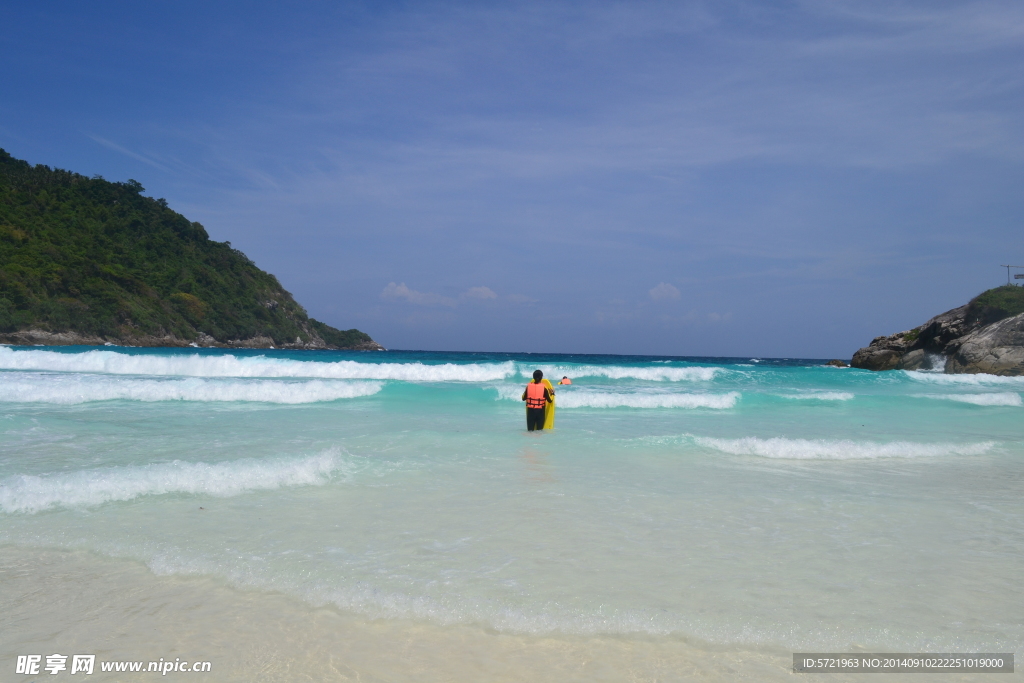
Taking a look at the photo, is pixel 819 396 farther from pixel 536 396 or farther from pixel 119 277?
pixel 119 277

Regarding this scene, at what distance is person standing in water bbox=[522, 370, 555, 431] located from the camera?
35.6 ft

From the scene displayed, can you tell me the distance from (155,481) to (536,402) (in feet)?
21.1

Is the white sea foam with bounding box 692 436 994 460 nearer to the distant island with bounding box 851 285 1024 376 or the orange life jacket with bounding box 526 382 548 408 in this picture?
the orange life jacket with bounding box 526 382 548 408

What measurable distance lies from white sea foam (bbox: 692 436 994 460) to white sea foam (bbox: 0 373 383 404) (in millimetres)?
11721

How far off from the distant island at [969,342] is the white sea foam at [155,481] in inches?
1558

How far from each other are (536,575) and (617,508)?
75.2 inches

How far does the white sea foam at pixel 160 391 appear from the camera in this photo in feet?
46.2

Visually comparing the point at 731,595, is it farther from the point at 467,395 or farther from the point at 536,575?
the point at 467,395

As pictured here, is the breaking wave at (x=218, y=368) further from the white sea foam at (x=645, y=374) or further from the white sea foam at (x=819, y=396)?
the white sea foam at (x=819, y=396)

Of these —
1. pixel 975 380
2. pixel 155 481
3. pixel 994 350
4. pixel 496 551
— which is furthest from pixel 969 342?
pixel 155 481

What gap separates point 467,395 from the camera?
741 inches

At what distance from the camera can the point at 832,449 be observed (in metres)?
9.32

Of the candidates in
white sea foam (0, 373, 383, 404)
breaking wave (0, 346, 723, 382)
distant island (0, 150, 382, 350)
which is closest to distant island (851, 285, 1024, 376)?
breaking wave (0, 346, 723, 382)

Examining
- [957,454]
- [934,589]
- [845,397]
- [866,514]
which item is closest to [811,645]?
→ [934,589]
